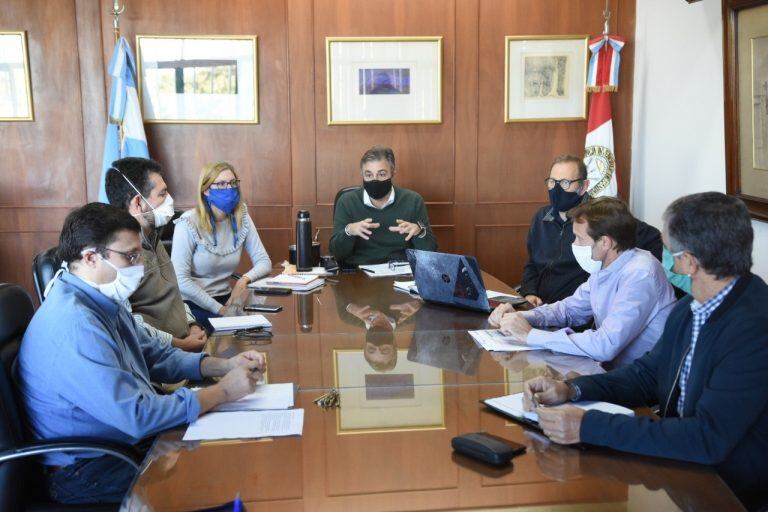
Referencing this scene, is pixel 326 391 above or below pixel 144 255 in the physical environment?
below

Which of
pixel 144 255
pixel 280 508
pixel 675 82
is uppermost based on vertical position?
pixel 675 82

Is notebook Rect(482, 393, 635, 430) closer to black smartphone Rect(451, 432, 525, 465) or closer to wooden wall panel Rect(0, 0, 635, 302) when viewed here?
black smartphone Rect(451, 432, 525, 465)

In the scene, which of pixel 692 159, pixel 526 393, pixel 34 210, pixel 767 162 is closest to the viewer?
pixel 526 393

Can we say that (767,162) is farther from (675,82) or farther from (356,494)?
(356,494)

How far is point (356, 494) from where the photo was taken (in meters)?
1.44

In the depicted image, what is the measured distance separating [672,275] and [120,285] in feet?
5.52

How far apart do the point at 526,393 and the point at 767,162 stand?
2.27 meters

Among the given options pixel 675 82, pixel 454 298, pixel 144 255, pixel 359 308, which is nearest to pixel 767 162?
pixel 675 82

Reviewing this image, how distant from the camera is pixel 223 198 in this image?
3.67 m

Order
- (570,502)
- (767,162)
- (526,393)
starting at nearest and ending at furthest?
(570,502), (526,393), (767,162)

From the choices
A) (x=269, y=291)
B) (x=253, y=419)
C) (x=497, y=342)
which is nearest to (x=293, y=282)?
(x=269, y=291)

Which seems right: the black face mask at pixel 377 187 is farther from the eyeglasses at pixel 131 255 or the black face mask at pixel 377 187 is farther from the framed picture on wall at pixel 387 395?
the eyeglasses at pixel 131 255

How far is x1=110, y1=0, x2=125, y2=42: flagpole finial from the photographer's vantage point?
4906 mm

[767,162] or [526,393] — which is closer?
[526,393]
